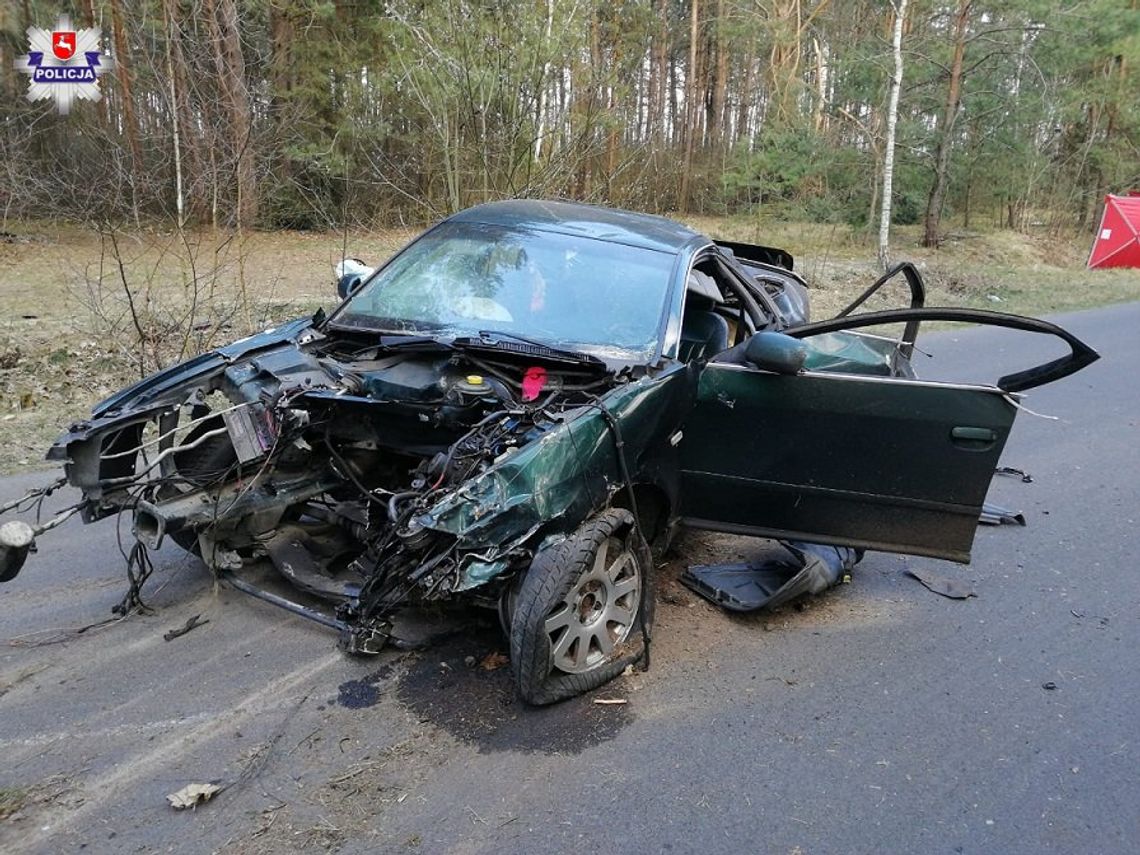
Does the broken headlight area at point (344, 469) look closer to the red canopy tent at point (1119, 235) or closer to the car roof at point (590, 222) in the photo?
the car roof at point (590, 222)

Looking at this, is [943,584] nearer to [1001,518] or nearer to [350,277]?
[1001,518]

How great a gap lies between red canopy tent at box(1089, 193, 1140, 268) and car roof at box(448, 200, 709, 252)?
2345 centimetres

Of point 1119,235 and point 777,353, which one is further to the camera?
point 1119,235

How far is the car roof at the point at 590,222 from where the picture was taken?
4.59 m

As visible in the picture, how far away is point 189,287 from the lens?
984cm

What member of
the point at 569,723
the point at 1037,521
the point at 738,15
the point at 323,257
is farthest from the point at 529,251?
the point at 738,15

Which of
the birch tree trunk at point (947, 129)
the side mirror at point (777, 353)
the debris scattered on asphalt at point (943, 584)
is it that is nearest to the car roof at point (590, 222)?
the side mirror at point (777, 353)

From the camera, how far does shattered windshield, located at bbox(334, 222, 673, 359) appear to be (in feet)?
13.1

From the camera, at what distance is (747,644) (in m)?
3.89

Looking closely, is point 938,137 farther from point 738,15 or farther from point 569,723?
point 569,723

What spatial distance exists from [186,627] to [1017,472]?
554cm

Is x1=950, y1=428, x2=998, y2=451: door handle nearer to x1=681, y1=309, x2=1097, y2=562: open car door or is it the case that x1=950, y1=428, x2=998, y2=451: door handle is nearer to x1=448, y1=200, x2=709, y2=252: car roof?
x1=681, y1=309, x2=1097, y2=562: open car door

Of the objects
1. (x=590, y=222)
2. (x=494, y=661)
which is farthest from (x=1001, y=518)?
(x=494, y=661)

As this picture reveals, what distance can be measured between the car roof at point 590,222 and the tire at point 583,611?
1753 mm
